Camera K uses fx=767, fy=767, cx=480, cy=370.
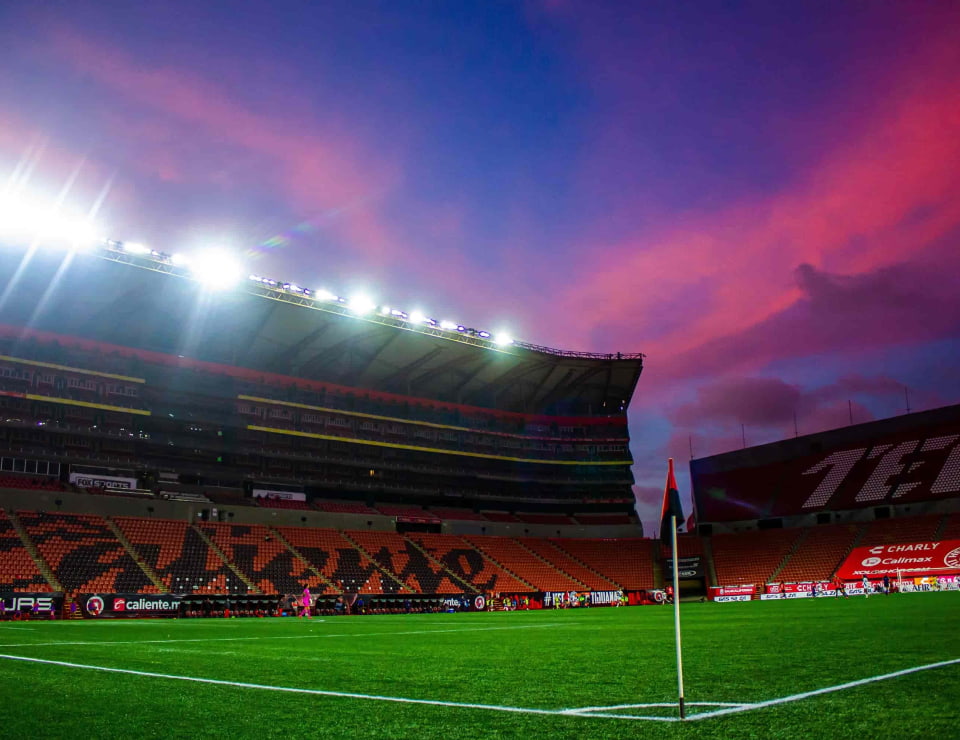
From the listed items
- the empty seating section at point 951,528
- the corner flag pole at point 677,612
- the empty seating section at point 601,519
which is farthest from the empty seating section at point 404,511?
the corner flag pole at point 677,612

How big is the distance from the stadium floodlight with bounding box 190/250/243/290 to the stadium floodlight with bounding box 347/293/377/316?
309 inches

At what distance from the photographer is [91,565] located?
128 ft

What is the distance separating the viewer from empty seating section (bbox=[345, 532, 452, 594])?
49.3m

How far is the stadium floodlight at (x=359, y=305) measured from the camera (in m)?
50.4

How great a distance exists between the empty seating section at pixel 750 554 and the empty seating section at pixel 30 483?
45402mm

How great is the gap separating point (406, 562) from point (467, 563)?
196 inches

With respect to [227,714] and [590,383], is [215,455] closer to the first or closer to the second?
[590,383]

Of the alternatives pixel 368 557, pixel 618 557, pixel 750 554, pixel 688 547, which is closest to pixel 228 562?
pixel 368 557

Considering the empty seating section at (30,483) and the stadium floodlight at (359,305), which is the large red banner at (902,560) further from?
the empty seating section at (30,483)

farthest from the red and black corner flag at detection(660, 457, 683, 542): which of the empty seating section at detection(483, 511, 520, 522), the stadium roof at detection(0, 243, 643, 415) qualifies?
the empty seating section at detection(483, 511, 520, 522)

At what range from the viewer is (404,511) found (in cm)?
6075

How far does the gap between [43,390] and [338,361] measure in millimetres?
20413

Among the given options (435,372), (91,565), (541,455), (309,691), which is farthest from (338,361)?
(309,691)

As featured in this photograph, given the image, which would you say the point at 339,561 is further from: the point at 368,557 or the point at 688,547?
the point at 688,547
